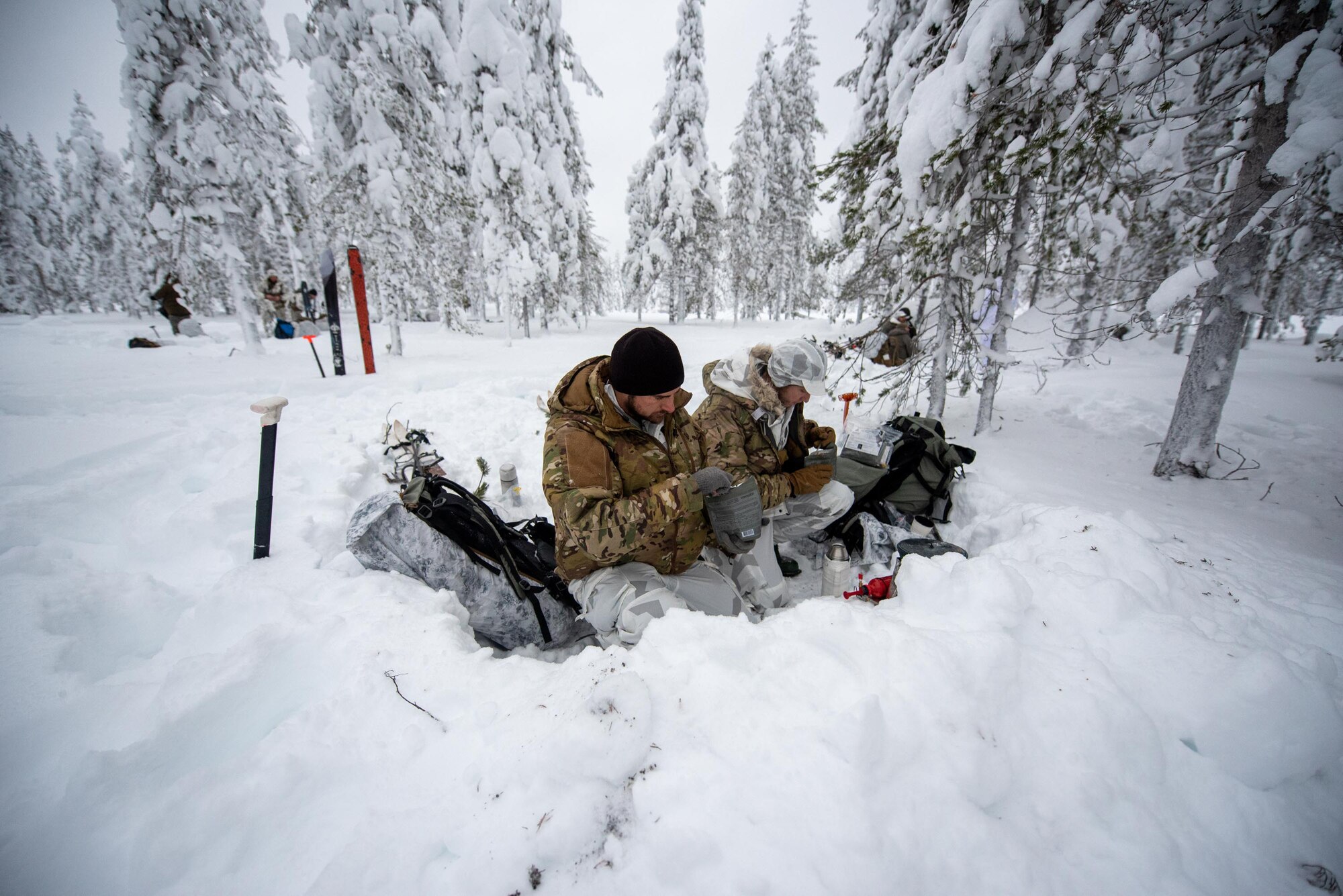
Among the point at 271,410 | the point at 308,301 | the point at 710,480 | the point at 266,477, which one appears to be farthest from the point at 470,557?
the point at 308,301

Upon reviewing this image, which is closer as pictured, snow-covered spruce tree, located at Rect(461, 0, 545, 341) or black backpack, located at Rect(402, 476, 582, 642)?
→ black backpack, located at Rect(402, 476, 582, 642)

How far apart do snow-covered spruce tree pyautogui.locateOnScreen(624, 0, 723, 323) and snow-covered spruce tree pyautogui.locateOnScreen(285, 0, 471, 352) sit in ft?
26.8

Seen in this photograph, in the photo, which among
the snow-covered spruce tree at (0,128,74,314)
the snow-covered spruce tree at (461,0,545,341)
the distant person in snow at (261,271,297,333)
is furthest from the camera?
the snow-covered spruce tree at (0,128,74,314)

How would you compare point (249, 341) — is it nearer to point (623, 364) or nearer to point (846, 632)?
point (623, 364)

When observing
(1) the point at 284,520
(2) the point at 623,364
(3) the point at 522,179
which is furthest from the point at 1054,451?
(3) the point at 522,179

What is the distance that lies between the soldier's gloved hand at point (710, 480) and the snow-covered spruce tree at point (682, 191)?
55.3ft

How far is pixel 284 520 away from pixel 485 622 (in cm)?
180

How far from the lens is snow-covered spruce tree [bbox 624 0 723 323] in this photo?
1573cm

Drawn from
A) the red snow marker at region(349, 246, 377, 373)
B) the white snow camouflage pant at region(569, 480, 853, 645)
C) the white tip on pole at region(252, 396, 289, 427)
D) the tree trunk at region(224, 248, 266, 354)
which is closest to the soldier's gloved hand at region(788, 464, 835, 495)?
the white snow camouflage pant at region(569, 480, 853, 645)

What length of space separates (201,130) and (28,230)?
27176mm

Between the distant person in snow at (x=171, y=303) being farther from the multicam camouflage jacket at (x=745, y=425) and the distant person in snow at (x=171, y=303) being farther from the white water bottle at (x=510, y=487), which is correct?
the multicam camouflage jacket at (x=745, y=425)

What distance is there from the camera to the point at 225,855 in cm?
134

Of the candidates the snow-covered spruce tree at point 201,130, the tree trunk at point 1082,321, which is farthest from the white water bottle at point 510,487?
the snow-covered spruce tree at point 201,130

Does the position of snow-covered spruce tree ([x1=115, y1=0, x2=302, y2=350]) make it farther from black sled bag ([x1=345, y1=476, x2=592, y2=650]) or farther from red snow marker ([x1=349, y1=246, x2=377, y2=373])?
black sled bag ([x1=345, y1=476, x2=592, y2=650])
